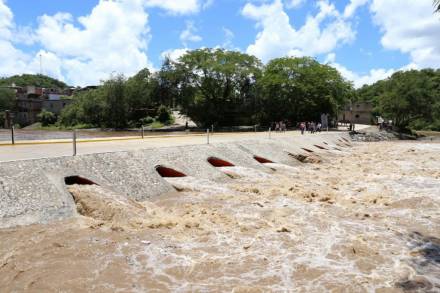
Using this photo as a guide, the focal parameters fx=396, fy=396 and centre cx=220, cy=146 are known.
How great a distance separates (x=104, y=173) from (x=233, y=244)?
23.7 ft

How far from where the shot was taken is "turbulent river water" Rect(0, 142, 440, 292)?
816 centimetres

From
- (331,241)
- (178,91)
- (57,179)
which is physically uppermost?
(178,91)

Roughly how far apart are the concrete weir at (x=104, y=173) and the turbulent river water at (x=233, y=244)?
63 centimetres

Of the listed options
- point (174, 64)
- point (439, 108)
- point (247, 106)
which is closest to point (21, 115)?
point (174, 64)

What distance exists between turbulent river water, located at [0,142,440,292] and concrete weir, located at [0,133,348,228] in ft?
2.08

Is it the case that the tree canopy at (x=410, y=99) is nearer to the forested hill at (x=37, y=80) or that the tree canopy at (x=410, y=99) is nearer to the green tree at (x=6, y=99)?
the green tree at (x=6, y=99)

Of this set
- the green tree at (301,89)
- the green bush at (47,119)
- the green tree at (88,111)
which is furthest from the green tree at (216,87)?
the green bush at (47,119)

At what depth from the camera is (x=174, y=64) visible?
212 ft

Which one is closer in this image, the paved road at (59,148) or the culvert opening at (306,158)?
the paved road at (59,148)

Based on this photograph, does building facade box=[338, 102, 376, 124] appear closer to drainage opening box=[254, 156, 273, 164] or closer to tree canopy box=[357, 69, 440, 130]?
tree canopy box=[357, 69, 440, 130]

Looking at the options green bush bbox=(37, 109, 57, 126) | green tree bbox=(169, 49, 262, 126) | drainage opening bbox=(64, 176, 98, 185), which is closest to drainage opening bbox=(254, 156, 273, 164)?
drainage opening bbox=(64, 176, 98, 185)

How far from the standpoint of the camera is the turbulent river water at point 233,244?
8164 millimetres

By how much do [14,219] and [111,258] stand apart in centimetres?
356

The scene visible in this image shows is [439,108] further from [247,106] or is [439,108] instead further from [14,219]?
[14,219]
